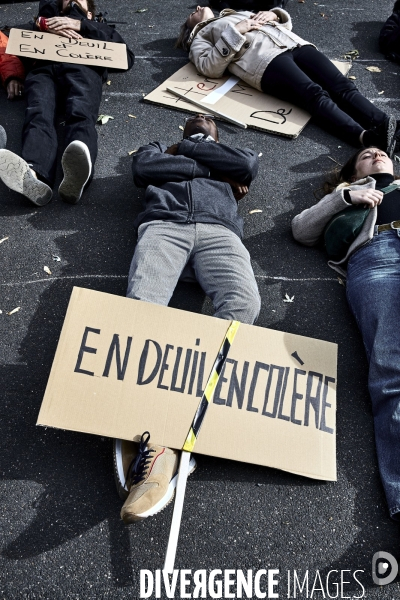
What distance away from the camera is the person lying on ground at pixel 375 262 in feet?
9.05

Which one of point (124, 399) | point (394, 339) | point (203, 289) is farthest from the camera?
point (203, 289)

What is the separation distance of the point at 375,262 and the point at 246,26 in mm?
2907

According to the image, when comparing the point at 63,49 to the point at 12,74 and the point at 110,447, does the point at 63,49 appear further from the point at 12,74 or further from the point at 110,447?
the point at 110,447

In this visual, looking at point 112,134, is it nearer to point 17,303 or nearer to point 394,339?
point 17,303

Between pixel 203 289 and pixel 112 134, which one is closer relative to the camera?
pixel 203 289

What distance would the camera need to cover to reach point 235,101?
5.01 m

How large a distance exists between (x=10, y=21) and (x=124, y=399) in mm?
5253

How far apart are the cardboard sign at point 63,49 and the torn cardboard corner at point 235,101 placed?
46 centimetres

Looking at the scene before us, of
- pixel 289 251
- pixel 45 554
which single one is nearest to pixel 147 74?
pixel 289 251

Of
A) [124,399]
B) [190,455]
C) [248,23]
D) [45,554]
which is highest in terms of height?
[248,23]

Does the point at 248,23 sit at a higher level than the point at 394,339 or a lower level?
higher

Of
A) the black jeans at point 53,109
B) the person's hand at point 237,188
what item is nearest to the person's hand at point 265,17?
the black jeans at point 53,109

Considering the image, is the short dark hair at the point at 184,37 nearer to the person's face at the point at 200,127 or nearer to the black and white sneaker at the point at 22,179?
the person's face at the point at 200,127

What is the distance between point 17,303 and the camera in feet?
11.0
